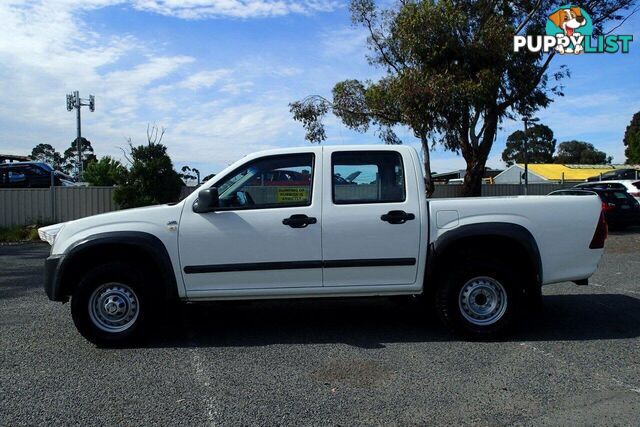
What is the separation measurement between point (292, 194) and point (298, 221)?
0.33 meters

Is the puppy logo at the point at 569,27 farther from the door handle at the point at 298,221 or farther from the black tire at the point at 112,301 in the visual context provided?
the black tire at the point at 112,301

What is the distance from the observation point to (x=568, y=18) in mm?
18234

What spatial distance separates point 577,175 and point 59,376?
173 feet

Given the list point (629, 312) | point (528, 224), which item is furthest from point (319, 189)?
point (629, 312)

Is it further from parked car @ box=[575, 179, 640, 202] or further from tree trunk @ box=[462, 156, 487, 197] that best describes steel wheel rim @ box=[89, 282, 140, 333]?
parked car @ box=[575, 179, 640, 202]

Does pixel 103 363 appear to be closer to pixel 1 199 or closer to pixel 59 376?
pixel 59 376

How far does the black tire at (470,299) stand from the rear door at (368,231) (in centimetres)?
40

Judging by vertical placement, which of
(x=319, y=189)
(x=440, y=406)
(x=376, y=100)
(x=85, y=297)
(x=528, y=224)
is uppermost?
(x=376, y=100)

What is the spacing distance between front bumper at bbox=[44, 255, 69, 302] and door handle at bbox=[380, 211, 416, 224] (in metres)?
3.15

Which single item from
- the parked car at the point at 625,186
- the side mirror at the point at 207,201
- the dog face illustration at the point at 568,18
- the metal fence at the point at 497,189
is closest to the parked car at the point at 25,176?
the metal fence at the point at 497,189

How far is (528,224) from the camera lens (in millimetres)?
5500

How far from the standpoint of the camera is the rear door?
5406 mm

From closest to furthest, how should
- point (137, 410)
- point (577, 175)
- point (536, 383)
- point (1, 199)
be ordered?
1. point (137, 410)
2. point (536, 383)
3. point (1, 199)
4. point (577, 175)

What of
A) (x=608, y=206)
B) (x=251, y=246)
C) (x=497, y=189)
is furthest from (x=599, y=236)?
(x=497, y=189)
